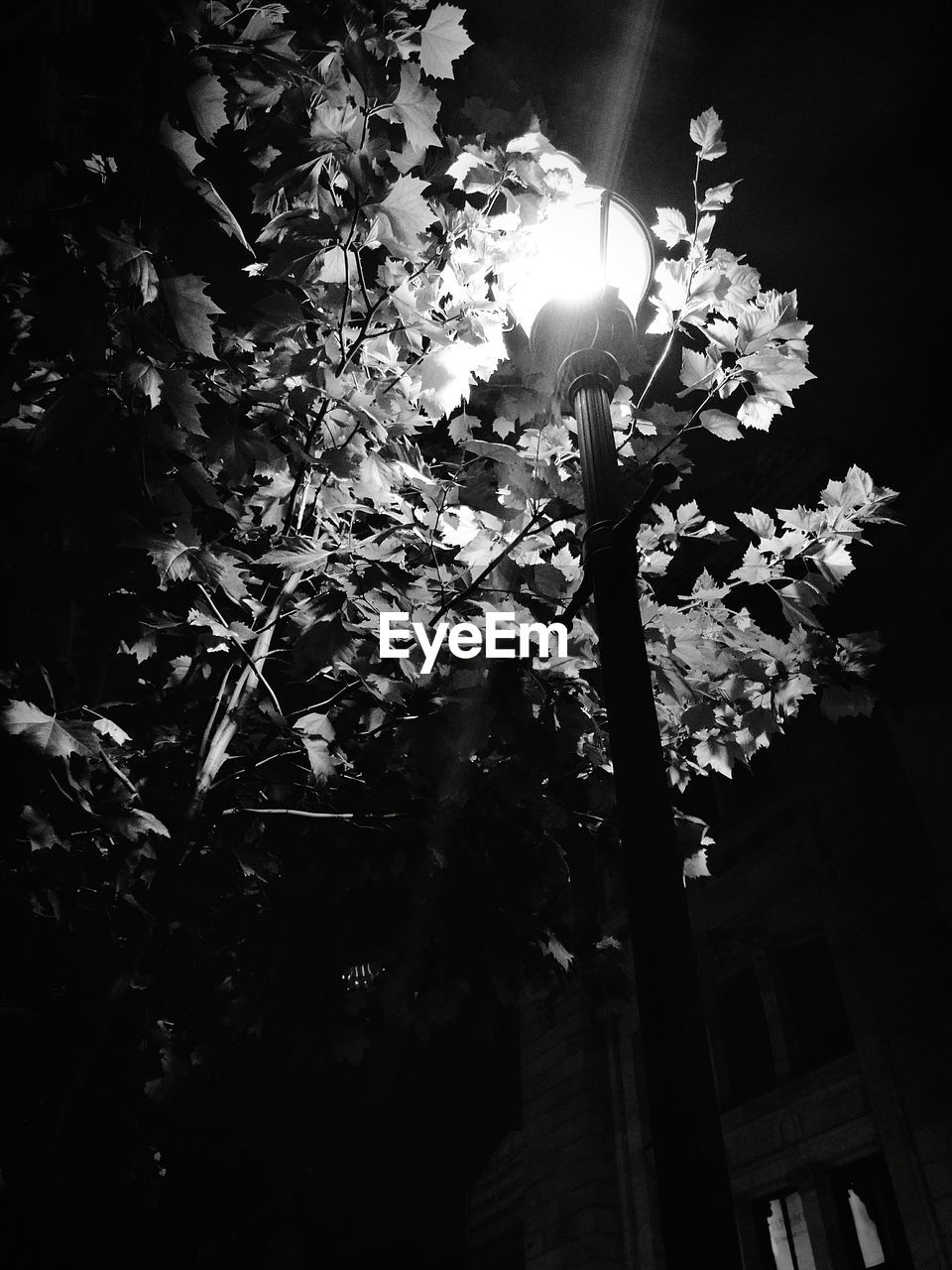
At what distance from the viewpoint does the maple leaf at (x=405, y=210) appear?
115 inches

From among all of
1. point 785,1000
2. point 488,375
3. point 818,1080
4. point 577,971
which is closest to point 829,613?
point 785,1000

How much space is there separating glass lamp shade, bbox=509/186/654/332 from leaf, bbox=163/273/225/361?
1.11 m

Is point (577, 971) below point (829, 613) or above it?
below

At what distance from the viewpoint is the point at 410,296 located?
3.46m

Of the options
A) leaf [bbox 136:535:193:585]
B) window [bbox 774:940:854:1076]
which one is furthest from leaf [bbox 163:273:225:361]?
window [bbox 774:940:854:1076]

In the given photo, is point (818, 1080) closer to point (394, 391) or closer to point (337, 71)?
point (394, 391)

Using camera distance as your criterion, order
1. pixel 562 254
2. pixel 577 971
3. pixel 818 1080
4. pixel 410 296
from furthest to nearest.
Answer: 1. pixel 818 1080
2. pixel 577 971
3. pixel 410 296
4. pixel 562 254

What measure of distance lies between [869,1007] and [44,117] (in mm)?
12225

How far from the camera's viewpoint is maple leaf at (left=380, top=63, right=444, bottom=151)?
9.32ft

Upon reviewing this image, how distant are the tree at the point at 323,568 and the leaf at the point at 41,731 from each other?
0.01 m

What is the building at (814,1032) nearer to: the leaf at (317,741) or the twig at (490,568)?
the leaf at (317,741)

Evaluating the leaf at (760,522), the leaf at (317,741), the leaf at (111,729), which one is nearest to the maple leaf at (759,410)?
the leaf at (760,522)

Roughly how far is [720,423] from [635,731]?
1.76 metres

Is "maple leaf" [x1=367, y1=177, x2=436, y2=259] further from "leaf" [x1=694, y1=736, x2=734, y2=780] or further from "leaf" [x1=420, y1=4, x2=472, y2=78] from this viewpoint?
"leaf" [x1=694, y1=736, x2=734, y2=780]
